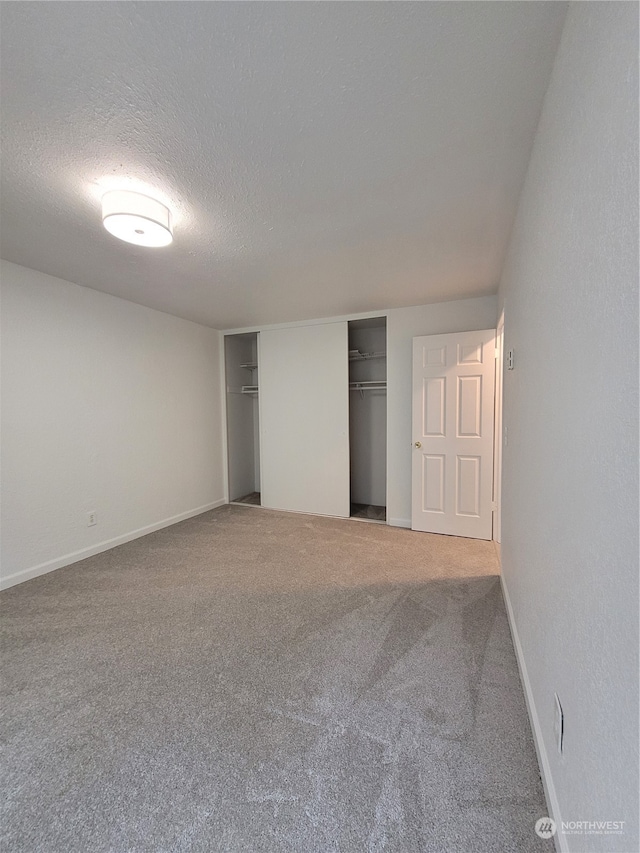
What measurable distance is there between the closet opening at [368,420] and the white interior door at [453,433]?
0.93m

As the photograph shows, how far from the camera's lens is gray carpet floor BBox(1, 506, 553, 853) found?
3.64 feet

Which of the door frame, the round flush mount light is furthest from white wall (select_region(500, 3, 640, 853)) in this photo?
the door frame

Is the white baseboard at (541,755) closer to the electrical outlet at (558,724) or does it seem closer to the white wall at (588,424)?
the white wall at (588,424)

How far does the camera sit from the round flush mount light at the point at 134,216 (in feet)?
5.71

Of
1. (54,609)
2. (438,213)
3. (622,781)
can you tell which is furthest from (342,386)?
(622,781)

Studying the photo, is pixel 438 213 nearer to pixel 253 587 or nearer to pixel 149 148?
pixel 149 148

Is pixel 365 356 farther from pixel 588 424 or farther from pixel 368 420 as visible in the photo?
pixel 588 424

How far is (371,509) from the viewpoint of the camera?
4598 millimetres

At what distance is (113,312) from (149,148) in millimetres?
2315

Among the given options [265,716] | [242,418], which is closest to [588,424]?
[265,716]

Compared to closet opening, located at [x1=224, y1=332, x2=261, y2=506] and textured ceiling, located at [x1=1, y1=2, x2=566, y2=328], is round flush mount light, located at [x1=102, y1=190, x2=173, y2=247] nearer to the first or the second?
textured ceiling, located at [x1=1, y1=2, x2=566, y2=328]

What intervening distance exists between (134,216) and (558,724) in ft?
8.62

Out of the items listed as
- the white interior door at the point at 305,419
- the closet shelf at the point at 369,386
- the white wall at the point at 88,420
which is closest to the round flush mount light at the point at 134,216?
the white wall at the point at 88,420

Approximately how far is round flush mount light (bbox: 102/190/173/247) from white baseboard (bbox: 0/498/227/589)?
262 centimetres
